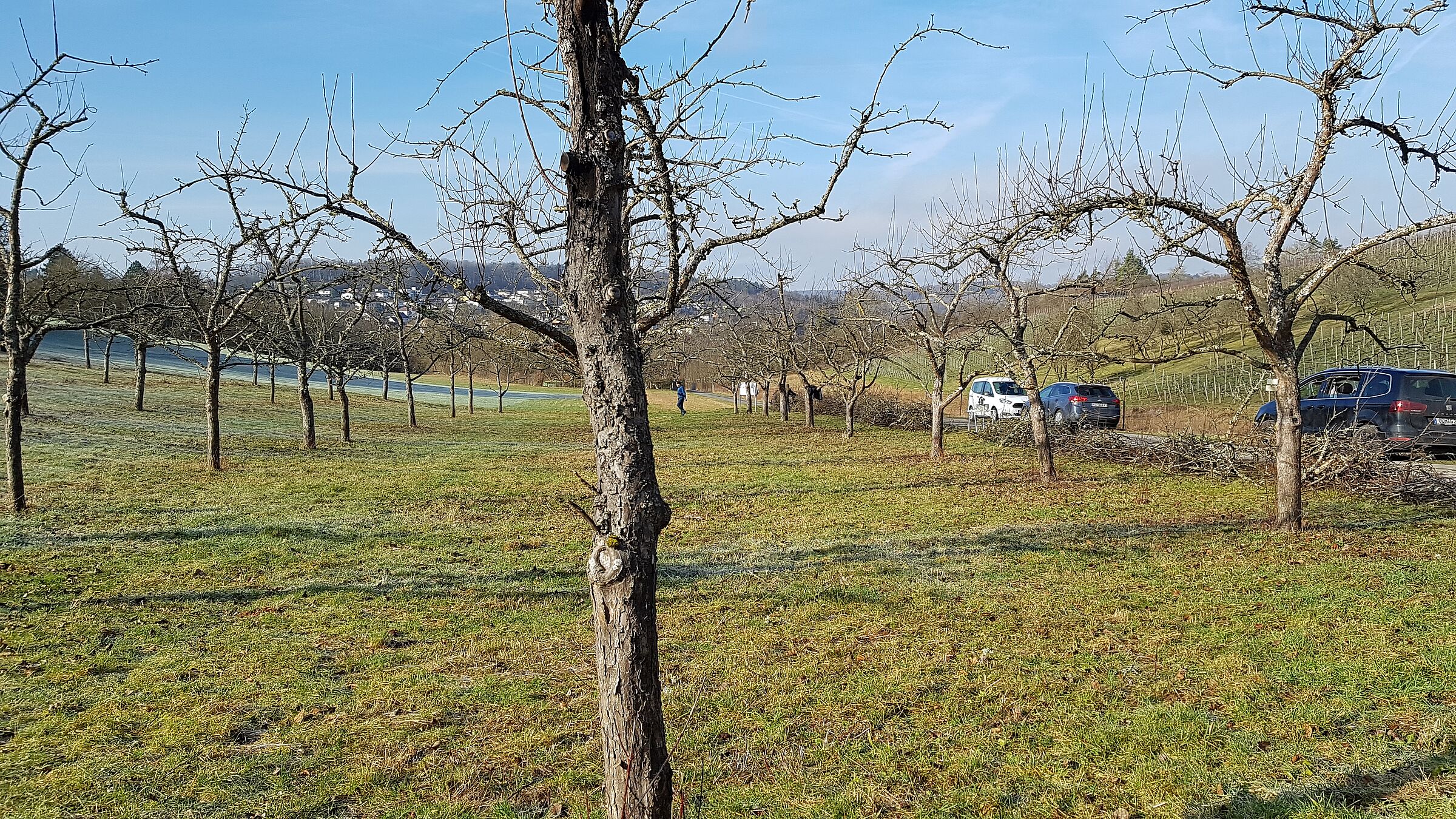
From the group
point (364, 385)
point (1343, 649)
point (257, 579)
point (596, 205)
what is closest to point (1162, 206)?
point (1343, 649)

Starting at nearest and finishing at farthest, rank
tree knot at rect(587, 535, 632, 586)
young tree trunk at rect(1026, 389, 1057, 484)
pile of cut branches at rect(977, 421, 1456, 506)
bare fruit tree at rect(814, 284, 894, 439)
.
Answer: tree knot at rect(587, 535, 632, 586)
pile of cut branches at rect(977, 421, 1456, 506)
young tree trunk at rect(1026, 389, 1057, 484)
bare fruit tree at rect(814, 284, 894, 439)

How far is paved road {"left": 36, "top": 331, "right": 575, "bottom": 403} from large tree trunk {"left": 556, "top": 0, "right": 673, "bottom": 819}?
4204 centimetres

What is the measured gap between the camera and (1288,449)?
332 inches

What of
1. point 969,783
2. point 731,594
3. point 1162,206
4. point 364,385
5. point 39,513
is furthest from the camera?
point 364,385

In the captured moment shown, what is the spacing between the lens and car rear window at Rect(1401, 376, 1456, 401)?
13062 millimetres

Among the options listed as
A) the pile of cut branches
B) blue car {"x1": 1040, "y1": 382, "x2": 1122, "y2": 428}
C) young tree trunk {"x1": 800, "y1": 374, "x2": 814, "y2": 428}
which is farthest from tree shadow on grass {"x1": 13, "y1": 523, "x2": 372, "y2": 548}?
young tree trunk {"x1": 800, "y1": 374, "x2": 814, "y2": 428}

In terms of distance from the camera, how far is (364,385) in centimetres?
5350

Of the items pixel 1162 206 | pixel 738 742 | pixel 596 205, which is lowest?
pixel 738 742

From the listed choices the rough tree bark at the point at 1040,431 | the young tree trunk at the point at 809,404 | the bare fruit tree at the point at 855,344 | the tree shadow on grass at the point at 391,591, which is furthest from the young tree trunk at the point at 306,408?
the young tree trunk at the point at 809,404

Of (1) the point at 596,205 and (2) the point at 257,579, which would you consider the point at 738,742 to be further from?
(2) the point at 257,579

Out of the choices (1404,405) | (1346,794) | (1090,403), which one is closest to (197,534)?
(1346,794)

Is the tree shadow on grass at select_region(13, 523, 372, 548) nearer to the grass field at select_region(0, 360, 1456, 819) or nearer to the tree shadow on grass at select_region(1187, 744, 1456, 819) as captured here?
the grass field at select_region(0, 360, 1456, 819)

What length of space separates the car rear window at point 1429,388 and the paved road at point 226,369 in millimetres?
40359

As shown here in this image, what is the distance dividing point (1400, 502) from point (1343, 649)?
22.2ft
